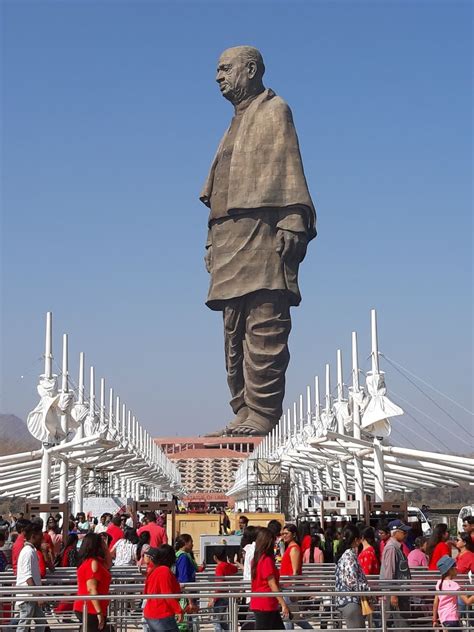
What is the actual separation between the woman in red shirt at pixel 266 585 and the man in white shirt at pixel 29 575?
207 cm

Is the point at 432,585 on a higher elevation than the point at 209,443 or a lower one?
lower

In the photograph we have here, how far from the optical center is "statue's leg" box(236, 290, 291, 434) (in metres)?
82.2

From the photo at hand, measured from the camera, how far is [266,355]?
82250 millimetres

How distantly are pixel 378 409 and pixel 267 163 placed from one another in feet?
188

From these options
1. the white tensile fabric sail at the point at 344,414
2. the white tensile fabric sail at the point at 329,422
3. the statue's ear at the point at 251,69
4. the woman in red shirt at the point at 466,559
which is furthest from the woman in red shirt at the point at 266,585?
the statue's ear at the point at 251,69

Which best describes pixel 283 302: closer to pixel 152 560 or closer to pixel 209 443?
pixel 209 443

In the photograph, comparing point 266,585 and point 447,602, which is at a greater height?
point 266,585

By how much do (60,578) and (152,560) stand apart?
360 cm

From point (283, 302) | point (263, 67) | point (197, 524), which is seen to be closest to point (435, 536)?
point (197, 524)

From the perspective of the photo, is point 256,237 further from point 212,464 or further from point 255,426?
point 212,464

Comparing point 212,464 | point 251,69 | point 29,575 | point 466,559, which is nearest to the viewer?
point 29,575

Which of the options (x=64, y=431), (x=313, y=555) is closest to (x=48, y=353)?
(x=64, y=431)

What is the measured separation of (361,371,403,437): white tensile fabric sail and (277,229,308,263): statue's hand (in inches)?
2112

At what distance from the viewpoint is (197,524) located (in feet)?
83.4
